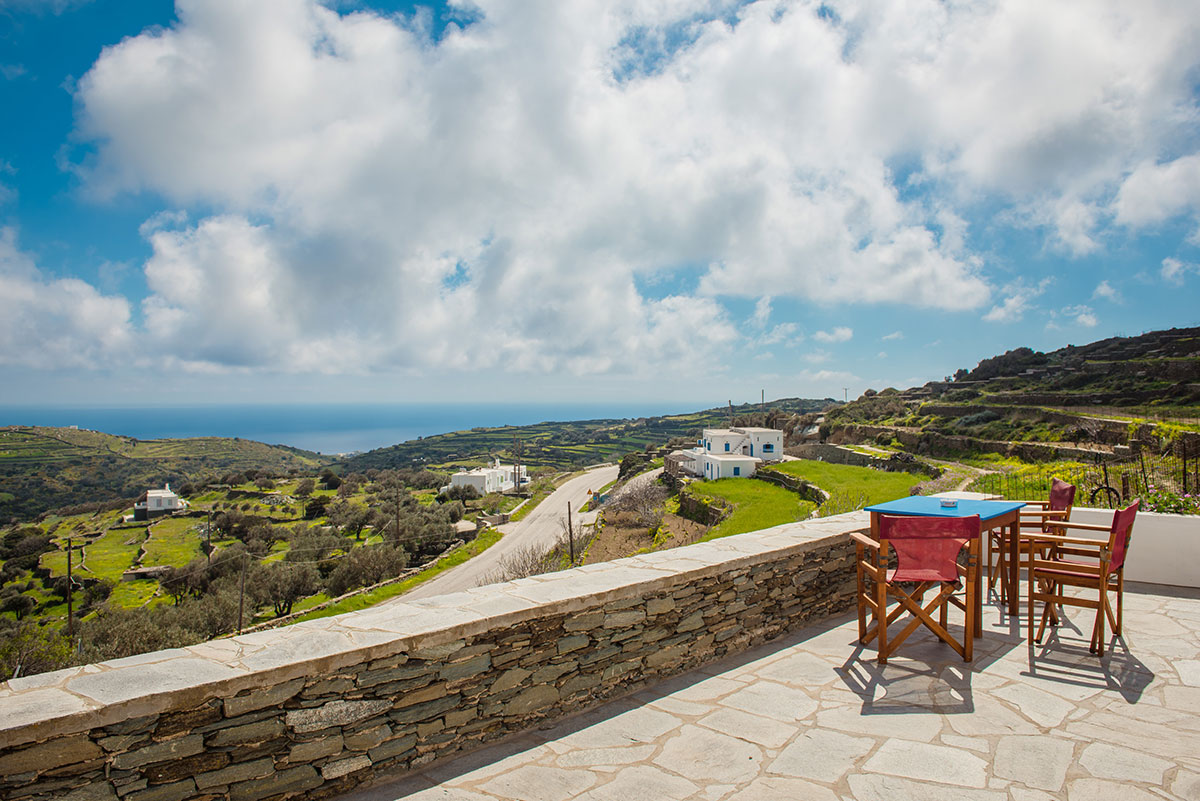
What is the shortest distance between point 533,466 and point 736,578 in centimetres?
8609

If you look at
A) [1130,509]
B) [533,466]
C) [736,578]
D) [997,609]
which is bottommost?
[533,466]

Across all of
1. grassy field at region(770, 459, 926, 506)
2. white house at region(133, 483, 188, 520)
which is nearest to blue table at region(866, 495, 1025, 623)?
grassy field at region(770, 459, 926, 506)

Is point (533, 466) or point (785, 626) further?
point (533, 466)

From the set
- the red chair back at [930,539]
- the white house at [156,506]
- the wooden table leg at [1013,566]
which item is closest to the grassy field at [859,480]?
the wooden table leg at [1013,566]

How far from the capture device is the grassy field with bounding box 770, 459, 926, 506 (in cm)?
1869

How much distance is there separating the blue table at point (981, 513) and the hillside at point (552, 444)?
276 ft

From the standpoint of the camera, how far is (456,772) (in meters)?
2.48

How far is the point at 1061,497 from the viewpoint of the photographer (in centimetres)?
497

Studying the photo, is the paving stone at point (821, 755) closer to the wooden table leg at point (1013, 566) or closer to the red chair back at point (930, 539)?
the red chair back at point (930, 539)

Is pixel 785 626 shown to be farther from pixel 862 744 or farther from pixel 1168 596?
pixel 1168 596

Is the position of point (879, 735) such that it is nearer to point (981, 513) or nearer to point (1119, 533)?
point (981, 513)

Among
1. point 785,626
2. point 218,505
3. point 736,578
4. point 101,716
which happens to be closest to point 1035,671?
point 785,626

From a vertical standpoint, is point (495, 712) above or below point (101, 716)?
below

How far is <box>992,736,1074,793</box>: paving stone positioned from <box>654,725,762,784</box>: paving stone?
0.98 metres
